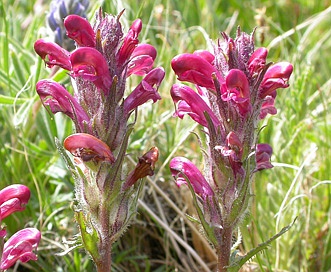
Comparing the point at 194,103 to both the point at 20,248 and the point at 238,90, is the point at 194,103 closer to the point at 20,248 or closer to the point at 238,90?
the point at 238,90

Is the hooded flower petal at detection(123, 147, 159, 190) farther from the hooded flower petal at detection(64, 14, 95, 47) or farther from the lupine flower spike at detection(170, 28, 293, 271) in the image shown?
the hooded flower petal at detection(64, 14, 95, 47)

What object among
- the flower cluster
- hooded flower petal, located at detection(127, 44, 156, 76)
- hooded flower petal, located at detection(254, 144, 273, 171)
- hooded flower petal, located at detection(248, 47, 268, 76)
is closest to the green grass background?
hooded flower petal, located at detection(254, 144, 273, 171)

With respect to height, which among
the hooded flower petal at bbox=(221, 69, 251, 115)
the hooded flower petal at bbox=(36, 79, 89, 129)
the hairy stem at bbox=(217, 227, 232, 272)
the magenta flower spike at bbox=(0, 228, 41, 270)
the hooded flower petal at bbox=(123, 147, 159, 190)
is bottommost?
the magenta flower spike at bbox=(0, 228, 41, 270)

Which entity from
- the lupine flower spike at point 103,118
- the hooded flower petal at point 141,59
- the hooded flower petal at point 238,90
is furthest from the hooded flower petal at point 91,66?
the hooded flower petal at point 238,90

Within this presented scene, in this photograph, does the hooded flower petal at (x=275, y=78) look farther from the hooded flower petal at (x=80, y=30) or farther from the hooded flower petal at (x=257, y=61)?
the hooded flower petal at (x=80, y=30)

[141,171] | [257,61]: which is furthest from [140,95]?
[257,61]

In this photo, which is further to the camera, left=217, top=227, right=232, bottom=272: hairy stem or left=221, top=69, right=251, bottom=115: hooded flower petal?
left=217, top=227, right=232, bottom=272: hairy stem
